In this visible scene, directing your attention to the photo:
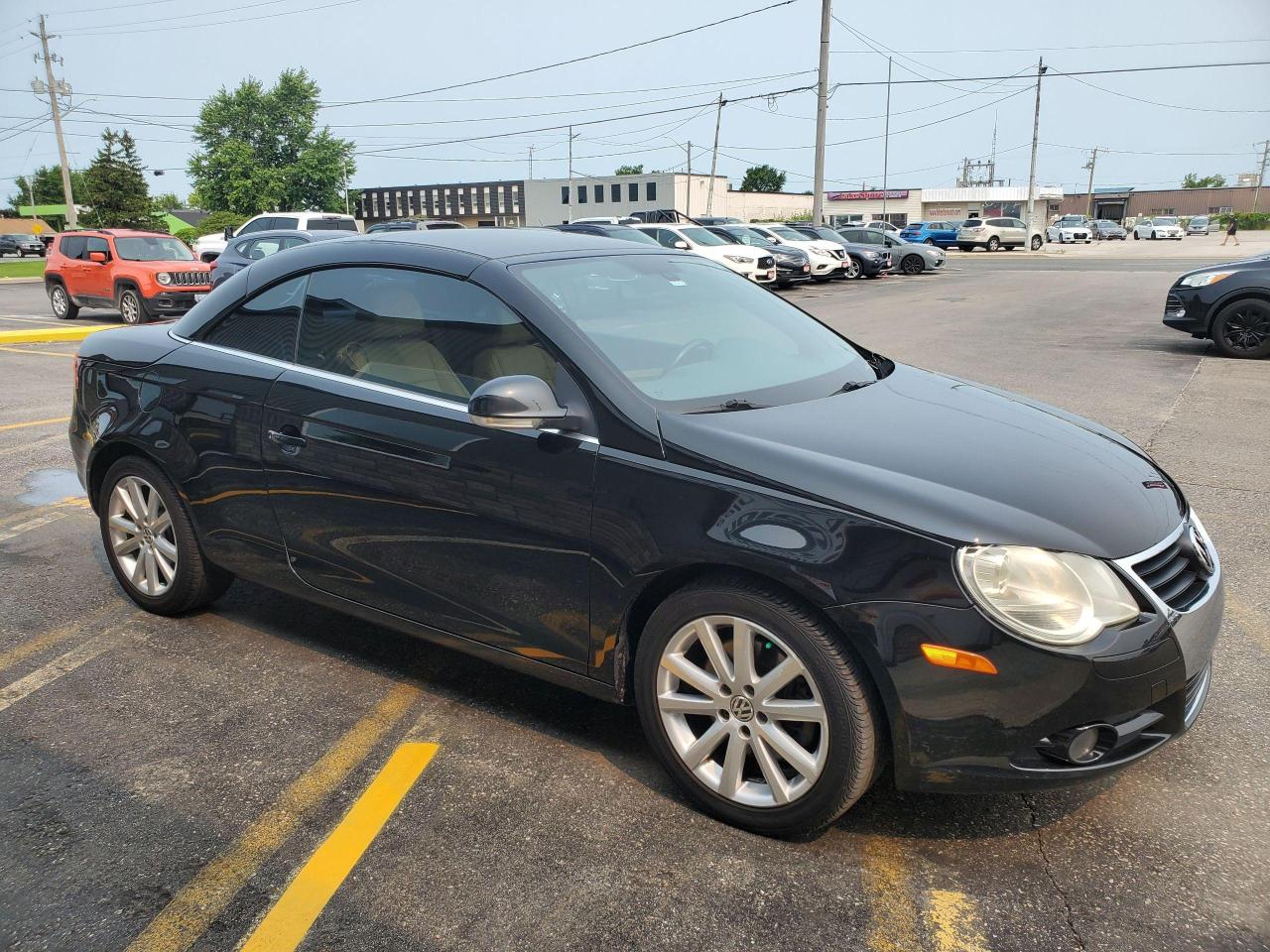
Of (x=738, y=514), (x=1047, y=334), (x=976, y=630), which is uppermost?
(x=738, y=514)

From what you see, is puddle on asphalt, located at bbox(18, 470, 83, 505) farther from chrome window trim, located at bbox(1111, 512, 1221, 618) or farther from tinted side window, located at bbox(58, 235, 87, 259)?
tinted side window, located at bbox(58, 235, 87, 259)

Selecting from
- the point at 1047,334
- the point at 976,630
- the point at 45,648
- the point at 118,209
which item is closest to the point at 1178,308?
the point at 1047,334

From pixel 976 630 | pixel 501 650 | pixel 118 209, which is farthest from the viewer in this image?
pixel 118 209

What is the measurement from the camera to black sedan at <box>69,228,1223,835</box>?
8.29 feet

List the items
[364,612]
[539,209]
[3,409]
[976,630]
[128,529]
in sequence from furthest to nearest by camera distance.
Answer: [539,209] < [3,409] < [128,529] < [364,612] < [976,630]

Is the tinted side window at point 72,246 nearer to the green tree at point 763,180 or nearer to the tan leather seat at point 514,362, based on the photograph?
the tan leather seat at point 514,362

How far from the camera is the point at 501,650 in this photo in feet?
10.8

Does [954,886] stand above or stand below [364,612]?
below

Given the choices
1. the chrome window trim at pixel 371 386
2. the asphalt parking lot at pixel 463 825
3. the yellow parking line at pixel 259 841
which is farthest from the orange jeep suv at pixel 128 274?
the yellow parking line at pixel 259 841

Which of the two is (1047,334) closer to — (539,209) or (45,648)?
(45,648)

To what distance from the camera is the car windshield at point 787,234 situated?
31.3m

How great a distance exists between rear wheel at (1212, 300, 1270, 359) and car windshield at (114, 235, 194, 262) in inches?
658

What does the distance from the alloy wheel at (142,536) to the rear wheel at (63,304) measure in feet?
57.0

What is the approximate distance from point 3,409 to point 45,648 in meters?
6.52
